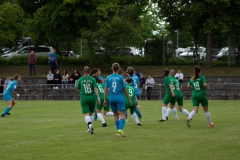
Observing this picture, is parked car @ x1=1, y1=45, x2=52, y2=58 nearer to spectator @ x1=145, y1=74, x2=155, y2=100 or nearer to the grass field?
spectator @ x1=145, y1=74, x2=155, y2=100

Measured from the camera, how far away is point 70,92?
40188mm

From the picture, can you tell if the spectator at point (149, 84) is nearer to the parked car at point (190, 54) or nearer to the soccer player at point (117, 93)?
the parked car at point (190, 54)

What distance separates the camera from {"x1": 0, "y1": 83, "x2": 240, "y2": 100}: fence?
3756 centimetres

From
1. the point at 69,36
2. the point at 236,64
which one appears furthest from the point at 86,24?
the point at 236,64

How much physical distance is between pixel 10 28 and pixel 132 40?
10.7 m

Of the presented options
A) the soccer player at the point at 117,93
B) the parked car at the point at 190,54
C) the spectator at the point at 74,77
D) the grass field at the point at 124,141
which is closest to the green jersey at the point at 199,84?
the grass field at the point at 124,141

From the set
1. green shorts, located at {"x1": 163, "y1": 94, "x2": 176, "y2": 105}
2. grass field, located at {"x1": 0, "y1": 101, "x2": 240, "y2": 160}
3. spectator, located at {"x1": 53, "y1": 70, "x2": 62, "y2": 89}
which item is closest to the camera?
grass field, located at {"x1": 0, "y1": 101, "x2": 240, "y2": 160}

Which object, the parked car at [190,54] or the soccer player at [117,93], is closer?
the soccer player at [117,93]

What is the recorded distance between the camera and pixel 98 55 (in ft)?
147

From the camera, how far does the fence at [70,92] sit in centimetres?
3756

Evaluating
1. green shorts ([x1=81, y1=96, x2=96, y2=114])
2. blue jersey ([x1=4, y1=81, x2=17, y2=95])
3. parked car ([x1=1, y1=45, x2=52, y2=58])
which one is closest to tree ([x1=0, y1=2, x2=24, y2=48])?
parked car ([x1=1, y1=45, x2=52, y2=58])

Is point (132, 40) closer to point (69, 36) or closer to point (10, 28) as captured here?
point (69, 36)

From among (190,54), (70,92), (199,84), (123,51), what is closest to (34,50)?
(123,51)

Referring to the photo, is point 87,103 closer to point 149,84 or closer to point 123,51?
point 149,84
